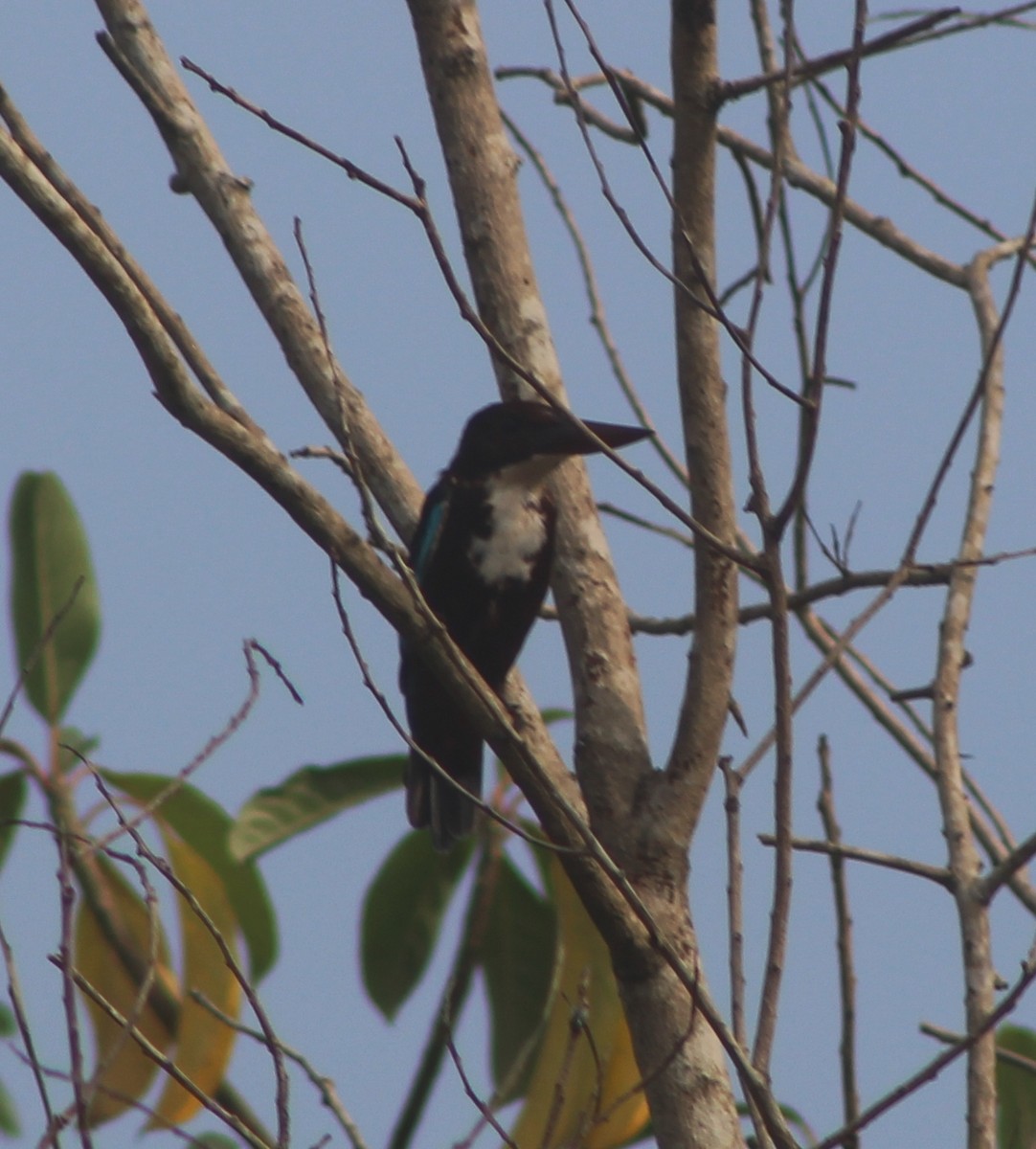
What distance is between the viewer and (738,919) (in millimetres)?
2064

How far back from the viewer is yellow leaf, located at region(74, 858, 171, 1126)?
3549 mm

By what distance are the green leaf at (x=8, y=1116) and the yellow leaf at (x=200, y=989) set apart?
2.51 feet

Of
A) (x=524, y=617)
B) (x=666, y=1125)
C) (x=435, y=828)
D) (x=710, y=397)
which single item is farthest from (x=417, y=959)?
(x=710, y=397)

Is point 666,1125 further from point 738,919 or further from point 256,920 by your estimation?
point 256,920

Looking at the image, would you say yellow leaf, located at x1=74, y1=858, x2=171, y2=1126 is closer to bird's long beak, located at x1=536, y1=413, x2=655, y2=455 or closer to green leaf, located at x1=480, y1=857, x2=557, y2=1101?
green leaf, located at x1=480, y1=857, x2=557, y2=1101

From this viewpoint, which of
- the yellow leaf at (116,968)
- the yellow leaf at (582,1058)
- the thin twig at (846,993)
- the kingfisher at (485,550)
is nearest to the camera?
the thin twig at (846,993)

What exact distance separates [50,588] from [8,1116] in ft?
4.34

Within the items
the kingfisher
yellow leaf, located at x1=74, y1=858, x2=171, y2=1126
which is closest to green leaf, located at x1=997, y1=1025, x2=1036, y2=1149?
the kingfisher

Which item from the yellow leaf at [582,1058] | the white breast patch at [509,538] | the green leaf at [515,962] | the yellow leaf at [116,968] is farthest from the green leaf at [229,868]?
the white breast patch at [509,538]

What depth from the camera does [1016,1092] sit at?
309 centimetres

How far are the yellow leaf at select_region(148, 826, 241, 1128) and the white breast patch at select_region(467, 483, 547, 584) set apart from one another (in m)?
0.88

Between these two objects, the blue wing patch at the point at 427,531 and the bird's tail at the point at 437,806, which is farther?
the bird's tail at the point at 437,806

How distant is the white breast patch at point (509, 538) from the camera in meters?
3.44

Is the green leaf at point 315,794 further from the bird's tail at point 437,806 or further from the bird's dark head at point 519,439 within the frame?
the bird's dark head at point 519,439
